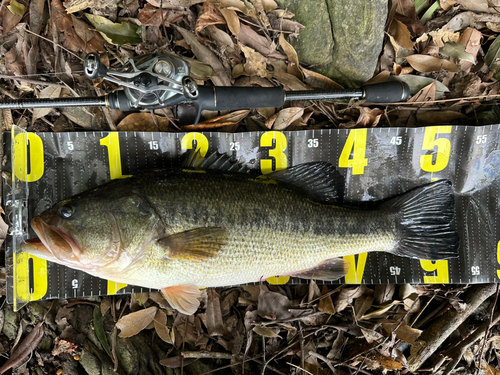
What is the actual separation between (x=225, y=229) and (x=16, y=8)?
102 inches

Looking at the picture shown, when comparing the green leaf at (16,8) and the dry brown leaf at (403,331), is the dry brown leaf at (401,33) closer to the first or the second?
the dry brown leaf at (403,331)

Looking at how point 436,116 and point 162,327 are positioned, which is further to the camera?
point 436,116

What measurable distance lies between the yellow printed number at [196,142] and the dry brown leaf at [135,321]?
1.42m

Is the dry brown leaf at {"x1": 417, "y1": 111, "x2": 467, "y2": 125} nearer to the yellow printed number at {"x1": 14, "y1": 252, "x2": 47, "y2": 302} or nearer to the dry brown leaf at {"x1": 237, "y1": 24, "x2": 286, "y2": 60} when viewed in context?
A: the dry brown leaf at {"x1": 237, "y1": 24, "x2": 286, "y2": 60}

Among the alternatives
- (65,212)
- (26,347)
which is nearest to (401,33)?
(65,212)

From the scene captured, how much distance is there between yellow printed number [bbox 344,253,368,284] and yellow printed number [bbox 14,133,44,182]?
2815 mm

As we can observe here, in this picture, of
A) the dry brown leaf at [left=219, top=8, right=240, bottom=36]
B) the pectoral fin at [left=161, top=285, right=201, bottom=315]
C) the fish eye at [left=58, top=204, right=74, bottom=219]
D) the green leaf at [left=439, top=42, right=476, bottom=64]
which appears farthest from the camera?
the green leaf at [left=439, top=42, right=476, bottom=64]

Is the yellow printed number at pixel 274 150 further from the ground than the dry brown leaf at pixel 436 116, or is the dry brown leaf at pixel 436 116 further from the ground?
the dry brown leaf at pixel 436 116

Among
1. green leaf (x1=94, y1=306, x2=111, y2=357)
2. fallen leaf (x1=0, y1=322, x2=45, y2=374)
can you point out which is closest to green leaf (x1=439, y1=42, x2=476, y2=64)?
green leaf (x1=94, y1=306, x2=111, y2=357)

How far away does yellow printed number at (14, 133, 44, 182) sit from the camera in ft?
9.34

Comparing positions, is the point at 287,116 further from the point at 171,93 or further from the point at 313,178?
the point at 171,93

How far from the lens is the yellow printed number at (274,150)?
2984mm

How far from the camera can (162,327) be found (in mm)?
2871

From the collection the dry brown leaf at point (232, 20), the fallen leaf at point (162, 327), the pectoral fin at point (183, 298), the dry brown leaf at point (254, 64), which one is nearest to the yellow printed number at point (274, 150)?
the dry brown leaf at point (254, 64)
